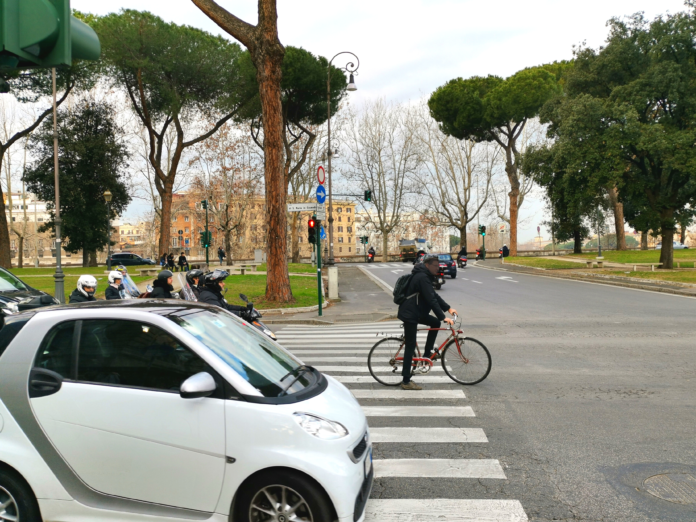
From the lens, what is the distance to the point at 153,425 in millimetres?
3422

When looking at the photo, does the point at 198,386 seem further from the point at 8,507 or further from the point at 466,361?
the point at 466,361

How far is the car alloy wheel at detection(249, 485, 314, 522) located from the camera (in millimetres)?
3311

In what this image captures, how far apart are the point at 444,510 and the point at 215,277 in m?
5.56

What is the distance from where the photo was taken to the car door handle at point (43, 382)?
11.7 feet

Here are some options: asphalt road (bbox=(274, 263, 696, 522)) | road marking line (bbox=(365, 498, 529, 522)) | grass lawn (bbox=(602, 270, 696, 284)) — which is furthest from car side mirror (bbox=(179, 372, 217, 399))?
grass lawn (bbox=(602, 270, 696, 284))

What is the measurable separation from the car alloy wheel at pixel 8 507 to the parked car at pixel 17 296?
7778 millimetres

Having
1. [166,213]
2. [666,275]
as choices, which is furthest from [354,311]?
[166,213]

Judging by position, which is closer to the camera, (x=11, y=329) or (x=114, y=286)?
(x=11, y=329)

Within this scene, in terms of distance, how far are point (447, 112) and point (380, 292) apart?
3263cm

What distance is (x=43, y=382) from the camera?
11.7 feet

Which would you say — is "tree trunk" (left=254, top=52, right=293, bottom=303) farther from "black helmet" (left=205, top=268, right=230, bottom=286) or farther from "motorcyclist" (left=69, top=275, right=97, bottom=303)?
"motorcyclist" (left=69, top=275, right=97, bottom=303)

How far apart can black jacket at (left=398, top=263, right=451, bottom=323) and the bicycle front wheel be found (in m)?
0.74

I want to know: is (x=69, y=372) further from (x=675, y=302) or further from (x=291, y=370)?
(x=675, y=302)

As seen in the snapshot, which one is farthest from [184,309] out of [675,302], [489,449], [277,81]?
[675,302]
